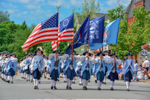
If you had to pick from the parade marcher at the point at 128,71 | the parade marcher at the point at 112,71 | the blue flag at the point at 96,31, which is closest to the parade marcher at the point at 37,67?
the blue flag at the point at 96,31

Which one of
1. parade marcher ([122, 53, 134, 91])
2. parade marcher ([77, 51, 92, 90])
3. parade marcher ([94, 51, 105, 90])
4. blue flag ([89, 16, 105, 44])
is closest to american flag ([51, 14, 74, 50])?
blue flag ([89, 16, 105, 44])

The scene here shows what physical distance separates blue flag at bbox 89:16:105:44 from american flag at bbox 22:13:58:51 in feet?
7.50

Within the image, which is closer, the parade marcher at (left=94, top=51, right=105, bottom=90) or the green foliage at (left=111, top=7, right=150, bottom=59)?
the parade marcher at (left=94, top=51, right=105, bottom=90)

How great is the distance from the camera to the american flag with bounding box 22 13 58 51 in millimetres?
14422

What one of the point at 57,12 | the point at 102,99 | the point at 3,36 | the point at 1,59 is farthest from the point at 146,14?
the point at 3,36

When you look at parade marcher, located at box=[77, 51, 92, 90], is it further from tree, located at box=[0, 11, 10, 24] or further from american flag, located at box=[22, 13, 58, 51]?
tree, located at box=[0, 11, 10, 24]

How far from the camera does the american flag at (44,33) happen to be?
1442 centimetres

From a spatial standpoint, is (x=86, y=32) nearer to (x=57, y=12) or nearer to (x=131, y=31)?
(x=57, y=12)

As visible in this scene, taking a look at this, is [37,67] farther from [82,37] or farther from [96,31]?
[96,31]

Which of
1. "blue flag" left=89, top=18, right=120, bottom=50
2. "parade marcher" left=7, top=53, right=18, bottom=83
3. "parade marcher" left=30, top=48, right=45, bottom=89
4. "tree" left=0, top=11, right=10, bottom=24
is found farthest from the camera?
"tree" left=0, top=11, right=10, bottom=24

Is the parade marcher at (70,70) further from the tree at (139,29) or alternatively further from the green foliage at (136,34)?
the green foliage at (136,34)

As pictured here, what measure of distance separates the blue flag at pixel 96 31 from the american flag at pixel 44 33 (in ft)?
7.50

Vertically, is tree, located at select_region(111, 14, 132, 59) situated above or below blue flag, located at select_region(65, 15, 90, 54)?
above

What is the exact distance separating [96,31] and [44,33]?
315 centimetres
